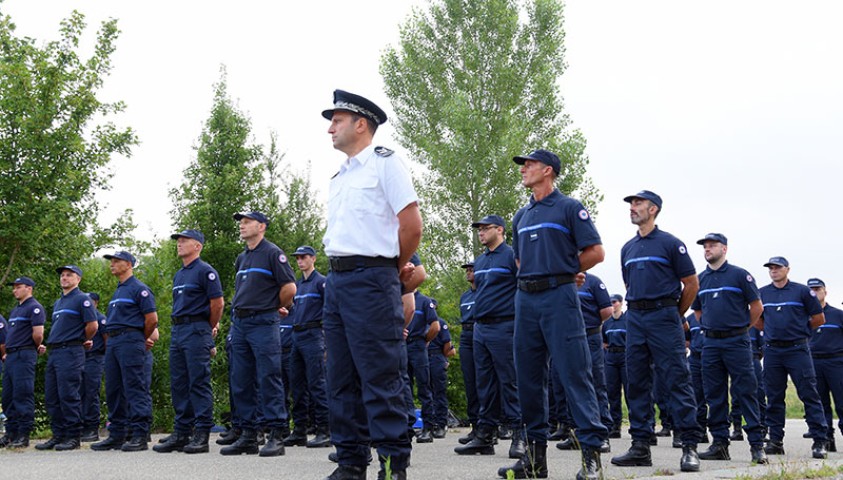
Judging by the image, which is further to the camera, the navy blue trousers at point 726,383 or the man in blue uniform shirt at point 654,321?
the navy blue trousers at point 726,383

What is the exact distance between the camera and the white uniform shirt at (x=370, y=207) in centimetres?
510

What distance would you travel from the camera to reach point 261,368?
841 cm

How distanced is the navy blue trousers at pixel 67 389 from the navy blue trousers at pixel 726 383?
7.53 m

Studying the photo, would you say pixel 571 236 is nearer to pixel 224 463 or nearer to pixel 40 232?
pixel 224 463

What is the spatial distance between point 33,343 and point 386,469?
8.48m

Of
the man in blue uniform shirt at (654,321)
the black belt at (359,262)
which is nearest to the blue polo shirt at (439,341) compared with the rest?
the man in blue uniform shirt at (654,321)

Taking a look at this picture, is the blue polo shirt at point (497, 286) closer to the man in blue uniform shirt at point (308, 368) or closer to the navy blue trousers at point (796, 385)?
the man in blue uniform shirt at point (308, 368)

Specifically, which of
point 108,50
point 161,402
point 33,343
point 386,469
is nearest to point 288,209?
point 108,50

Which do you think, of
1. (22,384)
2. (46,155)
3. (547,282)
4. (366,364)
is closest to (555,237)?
(547,282)

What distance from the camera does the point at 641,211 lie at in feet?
26.0

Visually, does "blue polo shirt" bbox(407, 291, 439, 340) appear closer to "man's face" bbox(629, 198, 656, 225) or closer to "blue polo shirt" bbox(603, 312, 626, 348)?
"blue polo shirt" bbox(603, 312, 626, 348)

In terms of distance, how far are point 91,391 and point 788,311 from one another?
9527 millimetres

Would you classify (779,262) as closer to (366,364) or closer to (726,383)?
(726,383)

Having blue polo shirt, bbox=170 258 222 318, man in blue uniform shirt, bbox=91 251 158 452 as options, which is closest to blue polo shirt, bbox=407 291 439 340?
man in blue uniform shirt, bbox=91 251 158 452
